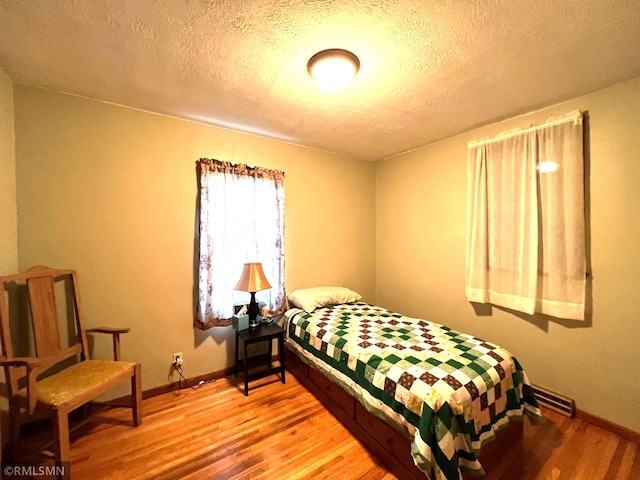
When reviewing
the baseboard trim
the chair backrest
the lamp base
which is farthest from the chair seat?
the baseboard trim

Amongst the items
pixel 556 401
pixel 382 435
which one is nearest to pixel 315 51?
pixel 382 435

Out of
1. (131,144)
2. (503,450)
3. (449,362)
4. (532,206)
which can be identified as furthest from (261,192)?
(503,450)

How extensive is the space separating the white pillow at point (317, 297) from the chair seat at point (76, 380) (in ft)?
4.83

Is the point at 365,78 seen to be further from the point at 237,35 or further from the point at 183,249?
the point at 183,249

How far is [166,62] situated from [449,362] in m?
2.54

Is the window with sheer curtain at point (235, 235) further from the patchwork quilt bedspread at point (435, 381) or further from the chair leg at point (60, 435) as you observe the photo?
the chair leg at point (60, 435)

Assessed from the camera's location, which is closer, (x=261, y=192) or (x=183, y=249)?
(x=183, y=249)

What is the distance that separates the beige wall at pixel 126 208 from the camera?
1.88 metres

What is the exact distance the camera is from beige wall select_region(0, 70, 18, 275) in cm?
167

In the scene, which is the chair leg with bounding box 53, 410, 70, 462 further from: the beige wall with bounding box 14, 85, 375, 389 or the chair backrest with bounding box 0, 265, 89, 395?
the beige wall with bounding box 14, 85, 375, 389

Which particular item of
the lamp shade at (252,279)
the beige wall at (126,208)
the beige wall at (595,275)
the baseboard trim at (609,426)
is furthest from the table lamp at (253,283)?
the baseboard trim at (609,426)

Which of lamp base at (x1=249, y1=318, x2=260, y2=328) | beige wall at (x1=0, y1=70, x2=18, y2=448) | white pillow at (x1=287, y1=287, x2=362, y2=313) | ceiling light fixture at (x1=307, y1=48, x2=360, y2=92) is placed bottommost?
lamp base at (x1=249, y1=318, x2=260, y2=328)

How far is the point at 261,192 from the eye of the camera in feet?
8.95

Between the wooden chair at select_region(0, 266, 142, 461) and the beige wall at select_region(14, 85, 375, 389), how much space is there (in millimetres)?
152
